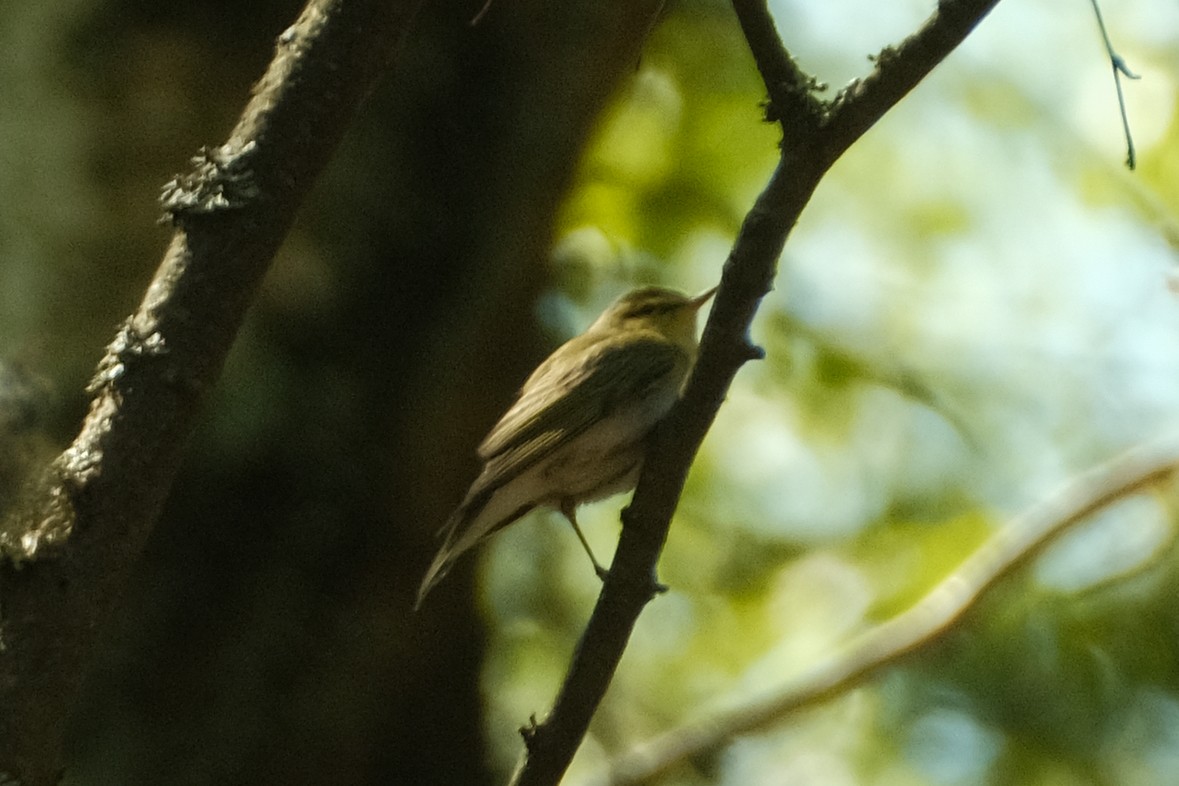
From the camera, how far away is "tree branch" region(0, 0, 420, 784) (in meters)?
2.09

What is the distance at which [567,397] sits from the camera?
4.05 m

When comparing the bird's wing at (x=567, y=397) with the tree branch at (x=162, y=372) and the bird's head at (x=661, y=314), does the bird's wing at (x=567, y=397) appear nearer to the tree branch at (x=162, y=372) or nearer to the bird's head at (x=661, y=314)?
the bird's head at (x=661, y=314)

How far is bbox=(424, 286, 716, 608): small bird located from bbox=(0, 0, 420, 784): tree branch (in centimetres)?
148

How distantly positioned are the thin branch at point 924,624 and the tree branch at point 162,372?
2.40 meters

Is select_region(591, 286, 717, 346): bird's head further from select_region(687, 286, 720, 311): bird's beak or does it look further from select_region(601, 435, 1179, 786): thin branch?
select_region(601, 435, 1179, 786): thin branch

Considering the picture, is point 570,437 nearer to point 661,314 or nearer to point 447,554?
point 447,554

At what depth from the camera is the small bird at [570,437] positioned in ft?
12.5

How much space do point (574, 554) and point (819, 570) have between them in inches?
50.8

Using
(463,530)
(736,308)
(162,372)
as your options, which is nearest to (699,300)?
(463,530)

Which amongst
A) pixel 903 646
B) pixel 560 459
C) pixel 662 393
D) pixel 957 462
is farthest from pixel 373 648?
pixel 957 462

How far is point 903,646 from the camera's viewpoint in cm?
484

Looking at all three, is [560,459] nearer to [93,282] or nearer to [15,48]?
[93,282]

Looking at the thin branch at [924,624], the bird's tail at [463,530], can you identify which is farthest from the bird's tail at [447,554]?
the thin branch at [924,624]

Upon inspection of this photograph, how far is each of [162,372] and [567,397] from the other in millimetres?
1906
